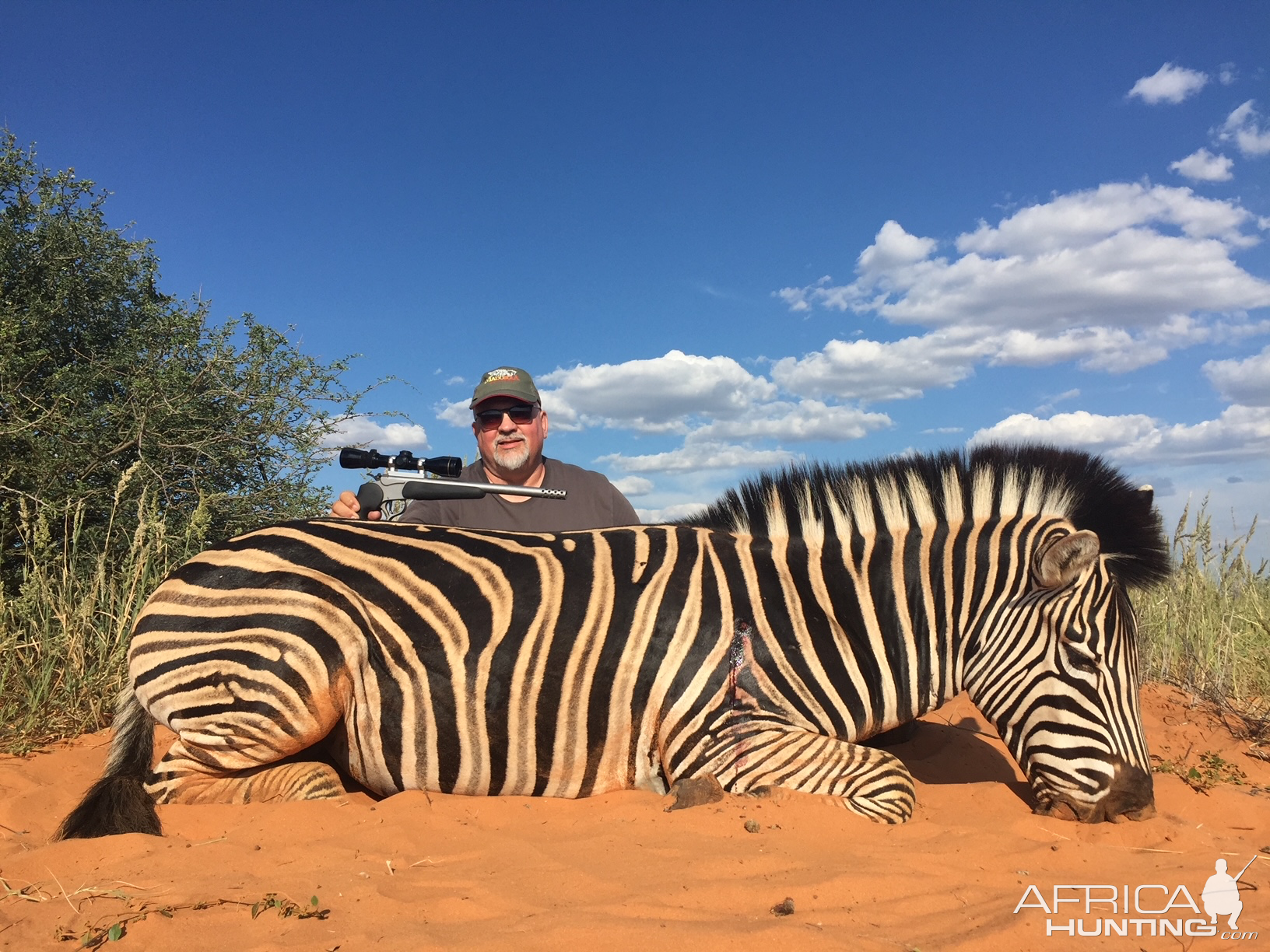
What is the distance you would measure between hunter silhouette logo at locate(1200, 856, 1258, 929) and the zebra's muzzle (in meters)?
0.52

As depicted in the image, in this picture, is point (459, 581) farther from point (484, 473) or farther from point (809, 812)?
point (484, 473)

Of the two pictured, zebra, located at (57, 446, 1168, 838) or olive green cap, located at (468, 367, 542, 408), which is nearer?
zebra, located at (57, 446, 1168, 838)

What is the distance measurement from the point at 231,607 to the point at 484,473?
3.04 metres

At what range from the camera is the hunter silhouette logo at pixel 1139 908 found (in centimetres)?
244

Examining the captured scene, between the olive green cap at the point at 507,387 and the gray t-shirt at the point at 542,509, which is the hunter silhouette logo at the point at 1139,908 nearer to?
the gray t-shirt at the point at 542,509

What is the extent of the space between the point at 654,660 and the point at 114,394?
6726mm

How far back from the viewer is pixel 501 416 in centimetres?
628

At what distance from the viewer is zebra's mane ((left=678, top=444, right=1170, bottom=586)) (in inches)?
151

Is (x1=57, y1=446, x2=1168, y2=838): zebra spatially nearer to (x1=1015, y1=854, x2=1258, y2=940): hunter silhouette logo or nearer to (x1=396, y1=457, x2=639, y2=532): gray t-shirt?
(x1=1015, y1=854, x2=1258, y2=940): hunter silhouette logo

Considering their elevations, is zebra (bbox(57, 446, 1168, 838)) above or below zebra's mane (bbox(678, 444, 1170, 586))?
below

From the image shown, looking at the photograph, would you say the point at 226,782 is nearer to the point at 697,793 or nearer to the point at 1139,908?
the point at 697,793

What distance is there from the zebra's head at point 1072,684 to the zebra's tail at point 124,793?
3.63m

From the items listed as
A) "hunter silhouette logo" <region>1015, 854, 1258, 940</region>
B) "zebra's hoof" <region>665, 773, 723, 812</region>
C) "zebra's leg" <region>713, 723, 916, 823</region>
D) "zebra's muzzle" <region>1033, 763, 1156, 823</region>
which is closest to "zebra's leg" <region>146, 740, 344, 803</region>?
"zebra's hoof" <region>665, 773, 723, 812</region>

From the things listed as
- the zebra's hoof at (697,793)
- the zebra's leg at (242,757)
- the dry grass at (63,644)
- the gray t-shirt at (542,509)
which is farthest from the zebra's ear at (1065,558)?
the dry grass at (63,644)
